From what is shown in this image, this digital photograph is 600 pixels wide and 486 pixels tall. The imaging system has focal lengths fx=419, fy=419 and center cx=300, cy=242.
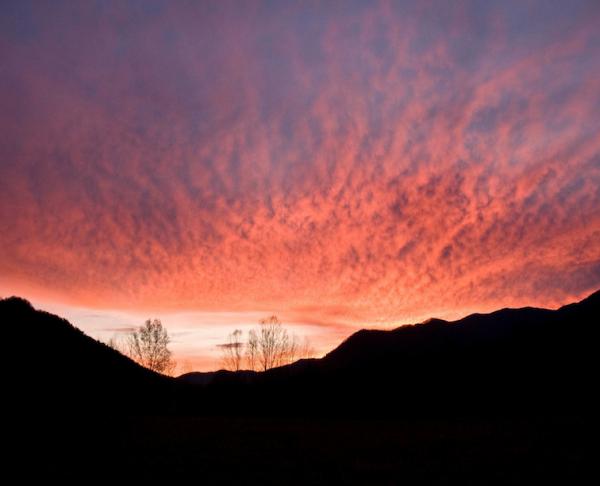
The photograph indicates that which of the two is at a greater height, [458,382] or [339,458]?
[458,382]

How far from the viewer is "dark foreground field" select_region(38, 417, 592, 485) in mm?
12781

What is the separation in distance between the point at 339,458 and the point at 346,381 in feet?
132

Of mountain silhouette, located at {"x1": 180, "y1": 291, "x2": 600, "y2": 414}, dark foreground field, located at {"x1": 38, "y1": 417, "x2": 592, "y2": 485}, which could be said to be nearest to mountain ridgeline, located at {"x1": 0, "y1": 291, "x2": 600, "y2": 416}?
mountain silhouette, located at {"x1": 180, "y1": 291, "x2": 600, "y2": 414}

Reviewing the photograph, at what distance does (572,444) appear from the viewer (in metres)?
18.2

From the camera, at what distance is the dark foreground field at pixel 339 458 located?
503 inches

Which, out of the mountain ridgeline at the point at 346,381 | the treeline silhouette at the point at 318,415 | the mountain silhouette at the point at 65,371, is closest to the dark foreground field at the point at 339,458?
the treeline silhouette at the point at 318,415

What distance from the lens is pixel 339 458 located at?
16.4 meters

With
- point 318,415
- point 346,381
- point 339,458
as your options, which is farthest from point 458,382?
point 339,458

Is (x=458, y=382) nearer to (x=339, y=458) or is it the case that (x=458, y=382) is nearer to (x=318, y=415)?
(x=318, y=415)

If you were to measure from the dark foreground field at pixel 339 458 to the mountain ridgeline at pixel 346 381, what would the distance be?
20990 millimetres

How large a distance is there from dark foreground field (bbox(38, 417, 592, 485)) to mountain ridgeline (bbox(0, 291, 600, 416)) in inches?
826

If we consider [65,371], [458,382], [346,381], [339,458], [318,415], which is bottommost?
[339,458]

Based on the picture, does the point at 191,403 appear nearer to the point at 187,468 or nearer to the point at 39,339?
the point at 39,339

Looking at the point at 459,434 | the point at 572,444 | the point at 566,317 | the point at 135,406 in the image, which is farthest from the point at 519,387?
the point at 135,406
